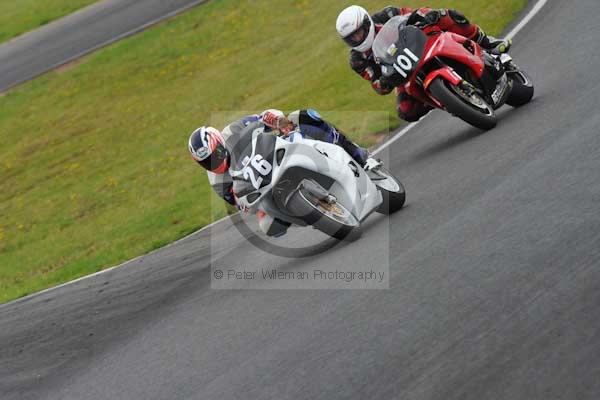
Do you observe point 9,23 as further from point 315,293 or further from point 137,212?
point 315,293

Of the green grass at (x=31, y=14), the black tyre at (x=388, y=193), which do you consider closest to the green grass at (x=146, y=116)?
the black tyre at (x=388, y=193)

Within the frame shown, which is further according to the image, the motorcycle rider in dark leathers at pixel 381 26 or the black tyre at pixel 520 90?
the black tyre at pixel 520 90

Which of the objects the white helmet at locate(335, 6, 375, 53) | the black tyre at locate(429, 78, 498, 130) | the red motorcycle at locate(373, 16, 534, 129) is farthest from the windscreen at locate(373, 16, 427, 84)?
the black tyre at locate(429, 78, 498, 130)

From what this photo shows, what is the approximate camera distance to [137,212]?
49.9ft

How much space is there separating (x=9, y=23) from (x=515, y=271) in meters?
27.9

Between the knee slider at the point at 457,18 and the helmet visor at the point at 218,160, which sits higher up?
the knee slider at the point at 457,18

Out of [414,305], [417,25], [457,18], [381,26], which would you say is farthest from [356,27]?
[414,305]

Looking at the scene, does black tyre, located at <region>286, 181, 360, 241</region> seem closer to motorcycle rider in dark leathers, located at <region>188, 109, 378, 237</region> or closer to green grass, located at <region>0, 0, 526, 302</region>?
motorcycle rider in dark leathers, located at <region>188, 109, 378, 237</region>

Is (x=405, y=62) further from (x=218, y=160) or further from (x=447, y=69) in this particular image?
(x=218, y=160)

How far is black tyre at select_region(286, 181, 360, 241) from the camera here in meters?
8.09

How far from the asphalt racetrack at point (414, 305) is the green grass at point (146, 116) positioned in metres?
2.34

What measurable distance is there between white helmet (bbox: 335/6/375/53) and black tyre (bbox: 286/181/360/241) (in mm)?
2545

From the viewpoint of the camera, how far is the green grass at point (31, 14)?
2933 centimetres

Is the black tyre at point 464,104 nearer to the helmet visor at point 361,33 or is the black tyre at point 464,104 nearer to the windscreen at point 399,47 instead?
the windscreen at point 399,47
